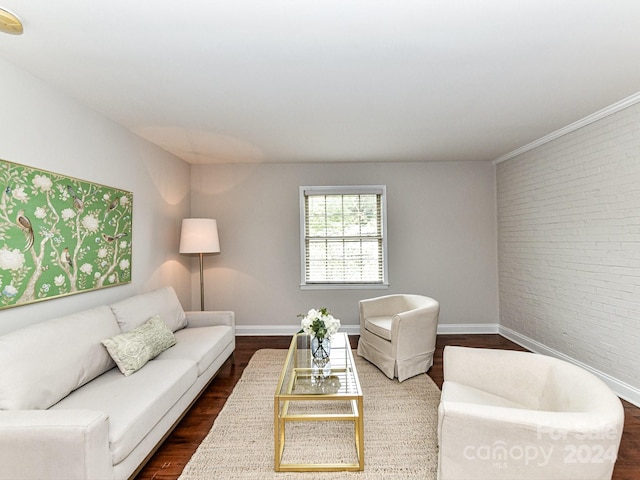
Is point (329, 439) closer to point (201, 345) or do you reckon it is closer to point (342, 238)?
point (201, 345)

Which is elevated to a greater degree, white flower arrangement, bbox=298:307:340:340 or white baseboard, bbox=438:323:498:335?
white flower arrangement, bbox=298:307:340:340

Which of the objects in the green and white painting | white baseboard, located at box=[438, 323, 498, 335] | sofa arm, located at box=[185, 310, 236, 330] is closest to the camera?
the green and white painting

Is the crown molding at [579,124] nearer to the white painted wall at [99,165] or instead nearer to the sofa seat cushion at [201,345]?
the sofa seat cushion at [201,345]

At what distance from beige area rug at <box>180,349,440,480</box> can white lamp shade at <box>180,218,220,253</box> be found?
1.79 m

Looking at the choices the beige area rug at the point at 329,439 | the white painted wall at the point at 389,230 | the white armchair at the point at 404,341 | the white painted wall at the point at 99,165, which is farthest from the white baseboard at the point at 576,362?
the white painted wall at the point at 99,165

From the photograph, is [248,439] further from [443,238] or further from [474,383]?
[443,238]

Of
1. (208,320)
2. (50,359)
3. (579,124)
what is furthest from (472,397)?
(579,124)

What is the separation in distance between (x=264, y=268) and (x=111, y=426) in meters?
3.17

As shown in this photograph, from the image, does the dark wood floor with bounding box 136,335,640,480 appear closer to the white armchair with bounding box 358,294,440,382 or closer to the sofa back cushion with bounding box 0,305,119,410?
the white armchair with bounding box 358,294,440,382

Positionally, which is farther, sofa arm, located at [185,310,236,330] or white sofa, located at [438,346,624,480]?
sofa arm, located at [185,310,236,330]

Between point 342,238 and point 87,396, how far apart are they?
3.43m

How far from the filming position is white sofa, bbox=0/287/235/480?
1.44 metres

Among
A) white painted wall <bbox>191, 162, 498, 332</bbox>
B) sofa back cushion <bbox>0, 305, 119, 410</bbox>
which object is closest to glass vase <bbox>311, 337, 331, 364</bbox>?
sofa back cushion <bbox>0, 305, 119, 410</bbox>

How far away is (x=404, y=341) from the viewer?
3178 mm
